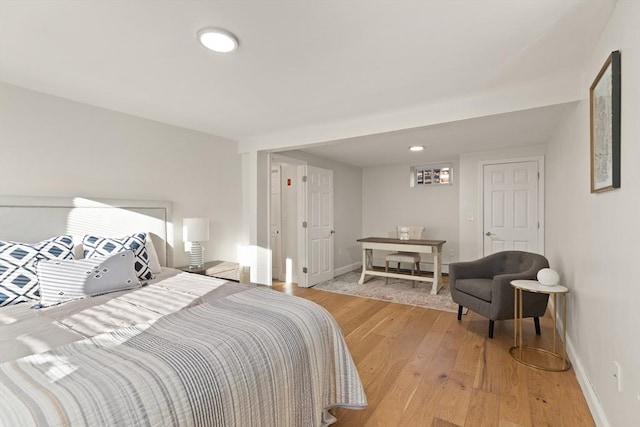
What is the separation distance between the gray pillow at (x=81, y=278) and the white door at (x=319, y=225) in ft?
9.61

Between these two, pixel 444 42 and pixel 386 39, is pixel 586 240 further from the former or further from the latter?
pixel 386 39

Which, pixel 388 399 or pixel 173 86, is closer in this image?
pixel 388 399

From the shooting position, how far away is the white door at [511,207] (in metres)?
4.46

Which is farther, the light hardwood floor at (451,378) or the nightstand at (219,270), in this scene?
the nightstand at (219,270)

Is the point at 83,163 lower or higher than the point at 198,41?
lower

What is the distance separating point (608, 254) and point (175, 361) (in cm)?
223

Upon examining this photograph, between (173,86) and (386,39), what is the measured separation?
176 cm

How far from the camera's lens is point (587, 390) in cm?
193

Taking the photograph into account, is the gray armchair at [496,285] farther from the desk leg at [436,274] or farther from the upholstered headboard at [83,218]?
the upholstered headboard at [83,218]

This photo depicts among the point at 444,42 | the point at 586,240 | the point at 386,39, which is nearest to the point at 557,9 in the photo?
the point at 444,42

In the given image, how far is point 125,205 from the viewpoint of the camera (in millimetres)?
2994

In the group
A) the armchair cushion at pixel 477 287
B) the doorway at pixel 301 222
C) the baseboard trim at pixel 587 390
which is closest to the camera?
the baseboard trim at pixel 587 390

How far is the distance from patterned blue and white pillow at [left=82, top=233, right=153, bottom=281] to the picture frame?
127 inches

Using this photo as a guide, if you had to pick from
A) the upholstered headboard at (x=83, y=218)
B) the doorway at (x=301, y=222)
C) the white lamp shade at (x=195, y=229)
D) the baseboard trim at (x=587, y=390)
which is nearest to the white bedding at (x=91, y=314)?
the upholstered headboard at (x=83, y=218)
